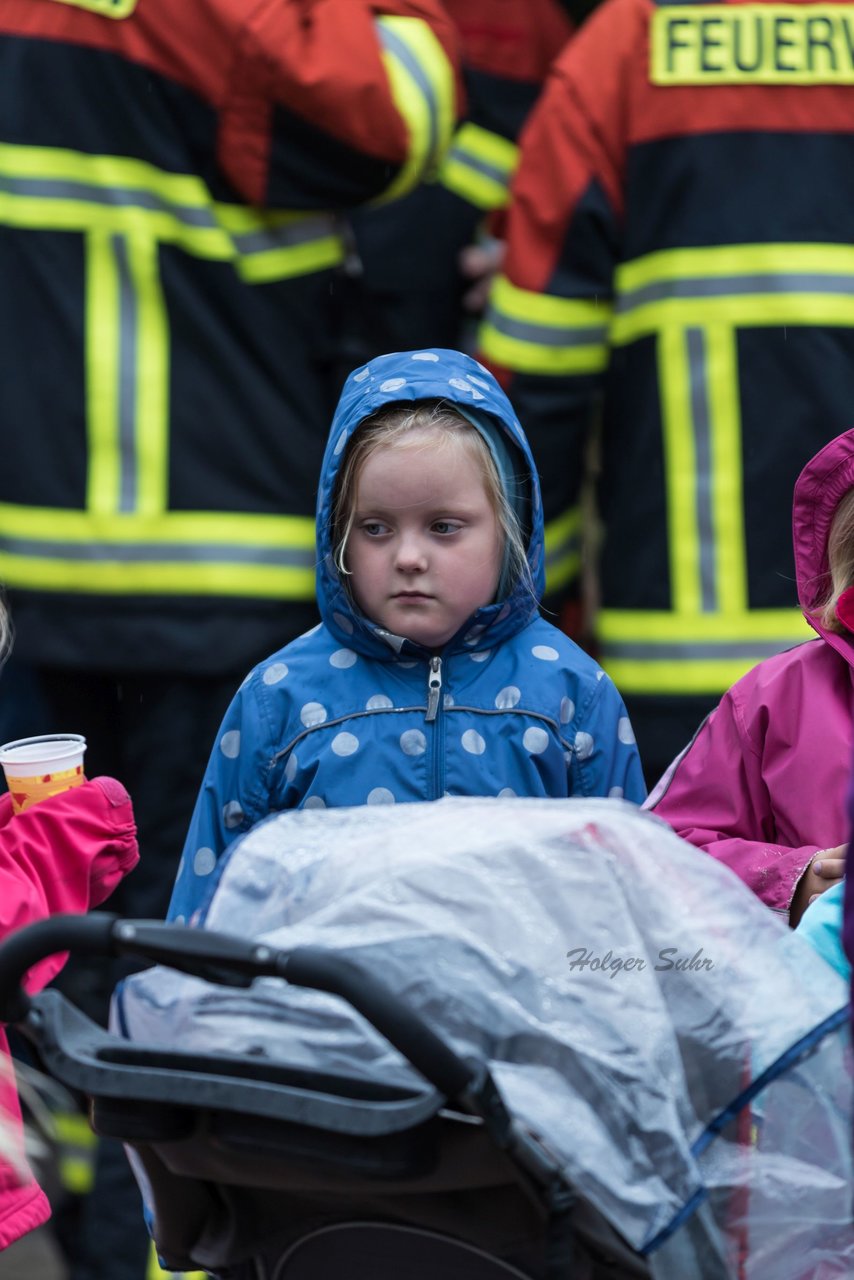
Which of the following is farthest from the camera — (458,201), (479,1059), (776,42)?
(458,201)

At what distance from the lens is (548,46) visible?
4.59 meters

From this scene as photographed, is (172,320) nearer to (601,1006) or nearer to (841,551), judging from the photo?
(841,551)

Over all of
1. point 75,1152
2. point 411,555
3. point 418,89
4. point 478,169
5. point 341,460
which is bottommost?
point 75,1152

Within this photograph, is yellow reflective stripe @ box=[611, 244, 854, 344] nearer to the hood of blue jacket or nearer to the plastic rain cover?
the hood of blue jacket

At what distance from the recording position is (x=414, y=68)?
143 inches

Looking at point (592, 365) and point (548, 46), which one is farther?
point (548, 46)

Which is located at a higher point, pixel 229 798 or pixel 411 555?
pixel 411 555

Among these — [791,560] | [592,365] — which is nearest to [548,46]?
[592,365]

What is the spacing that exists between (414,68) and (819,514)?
5.28 feet

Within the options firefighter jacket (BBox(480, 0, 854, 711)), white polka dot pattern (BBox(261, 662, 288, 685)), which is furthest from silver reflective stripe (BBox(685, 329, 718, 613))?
white polka dot pattern (BBox(261, 662, 288, 685))

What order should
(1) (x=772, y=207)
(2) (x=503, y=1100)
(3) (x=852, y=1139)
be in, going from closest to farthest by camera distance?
(2) (x=503, y=1100) < (3) (x=852, y=1139) < (1) (x=772, y=207)

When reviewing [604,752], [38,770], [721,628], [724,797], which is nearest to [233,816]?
[38,770]

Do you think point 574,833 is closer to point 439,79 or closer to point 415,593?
point 415,593

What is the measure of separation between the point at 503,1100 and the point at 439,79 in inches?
102
